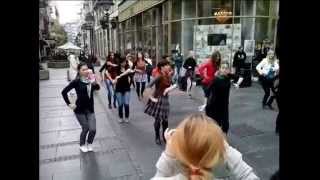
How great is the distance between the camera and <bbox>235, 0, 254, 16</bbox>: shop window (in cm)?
1811

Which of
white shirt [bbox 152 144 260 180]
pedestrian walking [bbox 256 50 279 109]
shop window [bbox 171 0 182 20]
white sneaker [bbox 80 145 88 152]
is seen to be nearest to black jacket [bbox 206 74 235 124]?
white sneaker [bbox 80 145 88 152]

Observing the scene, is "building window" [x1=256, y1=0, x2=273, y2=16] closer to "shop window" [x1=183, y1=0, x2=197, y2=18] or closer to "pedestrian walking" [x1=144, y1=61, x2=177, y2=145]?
"shop window" [x1=183, y1=0, x2=197, y2=18]

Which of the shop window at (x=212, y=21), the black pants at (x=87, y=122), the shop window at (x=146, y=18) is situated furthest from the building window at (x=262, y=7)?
the black pants at (x=87, y=122)

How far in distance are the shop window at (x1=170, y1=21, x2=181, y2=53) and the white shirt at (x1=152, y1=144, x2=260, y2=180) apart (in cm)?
1838

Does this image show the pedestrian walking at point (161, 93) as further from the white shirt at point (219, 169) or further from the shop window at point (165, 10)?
the shop window at point (165, 10)

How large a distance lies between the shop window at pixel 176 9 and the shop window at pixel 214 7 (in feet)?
5.05

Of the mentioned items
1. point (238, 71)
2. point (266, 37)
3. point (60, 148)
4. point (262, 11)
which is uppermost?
point (262, 11)

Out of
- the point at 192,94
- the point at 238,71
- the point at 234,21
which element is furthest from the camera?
the point at 234,21

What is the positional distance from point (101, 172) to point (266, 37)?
14935mm

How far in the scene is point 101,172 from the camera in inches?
222

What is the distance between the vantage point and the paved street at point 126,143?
18.7ft

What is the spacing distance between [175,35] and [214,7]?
10.1ft
